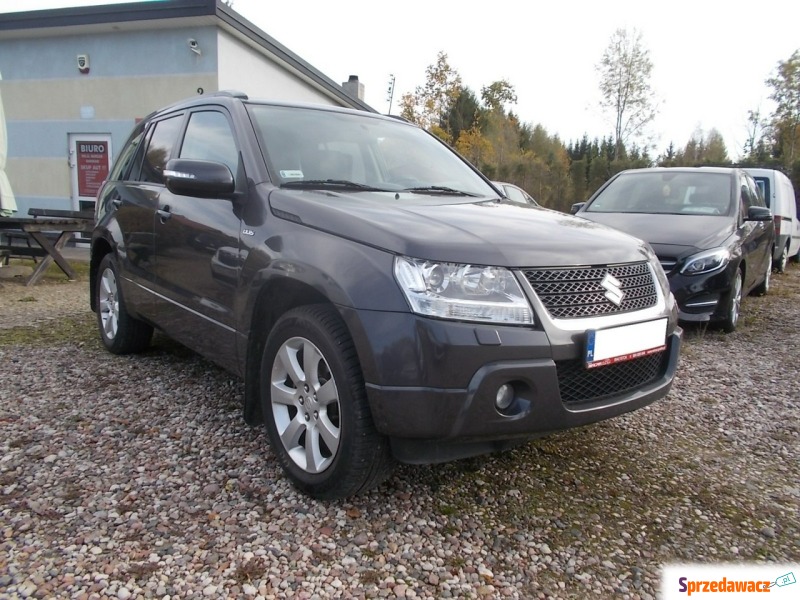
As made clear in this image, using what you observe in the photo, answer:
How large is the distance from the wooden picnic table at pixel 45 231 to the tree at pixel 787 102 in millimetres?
29460

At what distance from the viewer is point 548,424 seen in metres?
2.22

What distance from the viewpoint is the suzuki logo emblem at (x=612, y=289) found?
7.99 feet

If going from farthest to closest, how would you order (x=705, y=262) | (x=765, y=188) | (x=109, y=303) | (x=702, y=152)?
(x=702, y=152), (x=765, y=188), (x=705, y=262), (x=109, y=303)

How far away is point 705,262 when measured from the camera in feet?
17.1

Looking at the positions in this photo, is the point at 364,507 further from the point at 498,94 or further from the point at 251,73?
the point at 498,94

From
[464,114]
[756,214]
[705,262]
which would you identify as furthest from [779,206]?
[464,114]

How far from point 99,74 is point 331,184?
33.9ft

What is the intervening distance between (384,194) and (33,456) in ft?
6.93

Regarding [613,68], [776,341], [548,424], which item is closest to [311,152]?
[548,424]

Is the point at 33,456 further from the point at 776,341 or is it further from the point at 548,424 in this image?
the point at 776,341

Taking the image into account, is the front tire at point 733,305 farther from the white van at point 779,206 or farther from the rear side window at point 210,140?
the white van at point 779,206

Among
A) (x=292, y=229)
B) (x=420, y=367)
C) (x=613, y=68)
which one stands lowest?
(x=420, y=367)

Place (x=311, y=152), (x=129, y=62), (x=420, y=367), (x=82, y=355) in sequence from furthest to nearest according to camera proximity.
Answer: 1. (x=129, y=62)
2. (x=82, y=355)
3. (x=311, y=152)
4. (x=420, y=367)

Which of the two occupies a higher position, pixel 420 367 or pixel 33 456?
pixel 420 367
